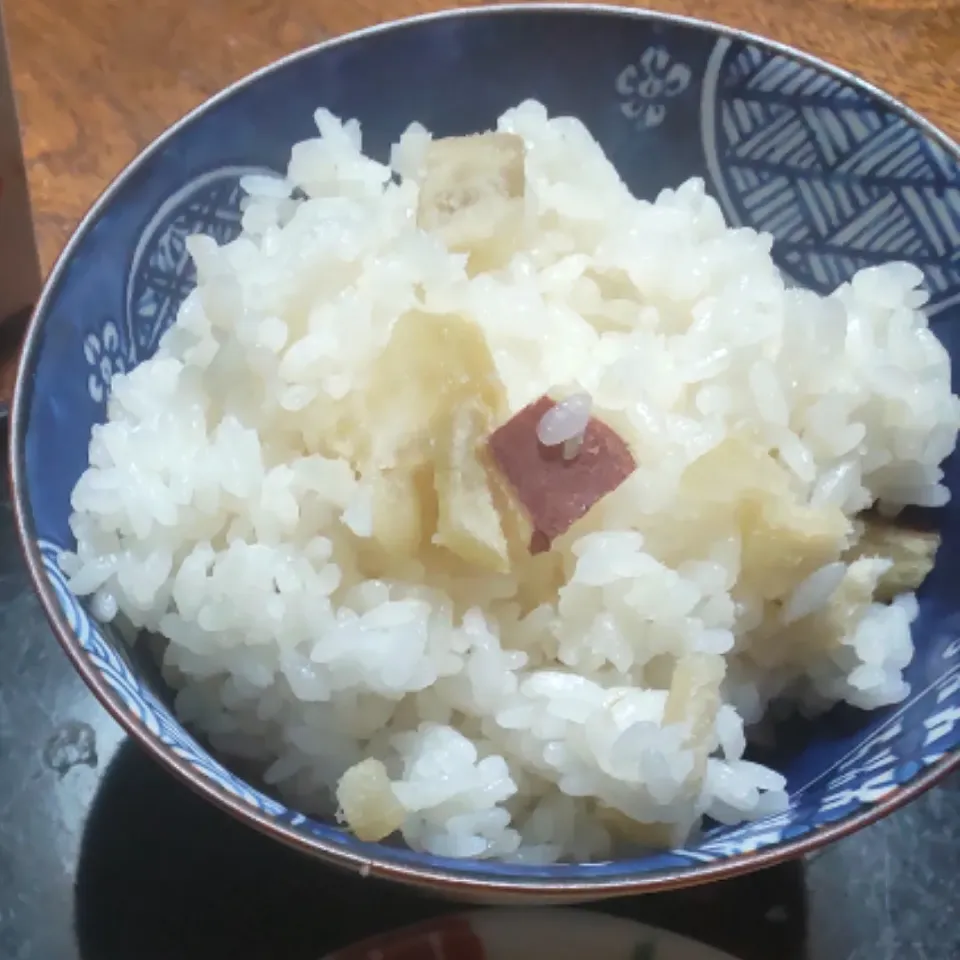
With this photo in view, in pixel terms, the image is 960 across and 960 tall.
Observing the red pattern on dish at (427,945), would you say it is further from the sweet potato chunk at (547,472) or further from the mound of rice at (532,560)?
the sweet potato chunk at (547,472)

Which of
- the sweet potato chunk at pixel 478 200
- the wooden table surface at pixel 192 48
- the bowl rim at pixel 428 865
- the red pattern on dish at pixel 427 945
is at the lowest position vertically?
the red pattern on dish at pixel 427 945

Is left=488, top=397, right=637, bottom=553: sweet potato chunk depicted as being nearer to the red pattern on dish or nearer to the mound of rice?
the mound of rice

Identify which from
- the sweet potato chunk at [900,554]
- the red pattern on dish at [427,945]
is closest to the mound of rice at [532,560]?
the sweet potato chunk at [900,554]

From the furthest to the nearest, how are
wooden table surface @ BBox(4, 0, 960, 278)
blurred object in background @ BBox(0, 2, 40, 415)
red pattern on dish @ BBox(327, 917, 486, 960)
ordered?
wooden table surface @ BBox(4, 0, 960, 278) < blurred object in background @ BBox(0, 2, 40, 415) < red pattern on dish @ BBox(327, 917, 486, 960)

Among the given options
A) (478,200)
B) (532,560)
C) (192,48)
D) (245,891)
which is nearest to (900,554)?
(532,560)

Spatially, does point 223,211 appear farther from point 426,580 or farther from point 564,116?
point 426,580

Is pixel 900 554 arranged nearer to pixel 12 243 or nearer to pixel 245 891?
pixel 245 891

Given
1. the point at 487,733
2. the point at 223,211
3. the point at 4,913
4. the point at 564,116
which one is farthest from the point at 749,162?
the point at 4,913

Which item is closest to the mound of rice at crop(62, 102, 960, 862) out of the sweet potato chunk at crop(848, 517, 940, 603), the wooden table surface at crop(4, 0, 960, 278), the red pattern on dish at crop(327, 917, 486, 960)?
the sweet potato chunk at crop(848, 517, 940, 603)
